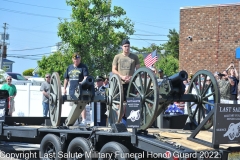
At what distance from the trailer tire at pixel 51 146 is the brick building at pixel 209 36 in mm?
16102

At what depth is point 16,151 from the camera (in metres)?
11.7

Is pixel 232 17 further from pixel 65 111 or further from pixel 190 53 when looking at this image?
pixel 65 111

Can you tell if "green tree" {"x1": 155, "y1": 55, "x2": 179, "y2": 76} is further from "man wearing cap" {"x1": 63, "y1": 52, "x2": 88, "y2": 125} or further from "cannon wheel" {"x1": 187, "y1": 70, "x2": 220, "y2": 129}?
"cannon wheel" {"x1": 187, "y1": 70, "x2": 220, "y2": 129}

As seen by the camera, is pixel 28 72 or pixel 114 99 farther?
pixel 28 72

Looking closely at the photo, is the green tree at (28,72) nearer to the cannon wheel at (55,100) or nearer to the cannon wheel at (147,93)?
the cannon wheel at (55,100)

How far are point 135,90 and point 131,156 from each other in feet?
6.66

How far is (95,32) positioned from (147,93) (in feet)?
57.4

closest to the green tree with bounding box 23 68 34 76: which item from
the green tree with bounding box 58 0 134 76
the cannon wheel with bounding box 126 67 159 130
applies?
the green tree with bounding box 58 0 134 76

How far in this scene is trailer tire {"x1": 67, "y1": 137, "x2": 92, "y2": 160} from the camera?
7.84 meters

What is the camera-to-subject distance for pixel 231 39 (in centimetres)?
2400

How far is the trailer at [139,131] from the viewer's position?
6.52 meters

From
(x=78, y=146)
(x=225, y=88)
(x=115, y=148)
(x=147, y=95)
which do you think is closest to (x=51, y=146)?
(x=78, y=146)

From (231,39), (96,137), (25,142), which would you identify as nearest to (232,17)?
(231,39)

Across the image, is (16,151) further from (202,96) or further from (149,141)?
(149,141)
